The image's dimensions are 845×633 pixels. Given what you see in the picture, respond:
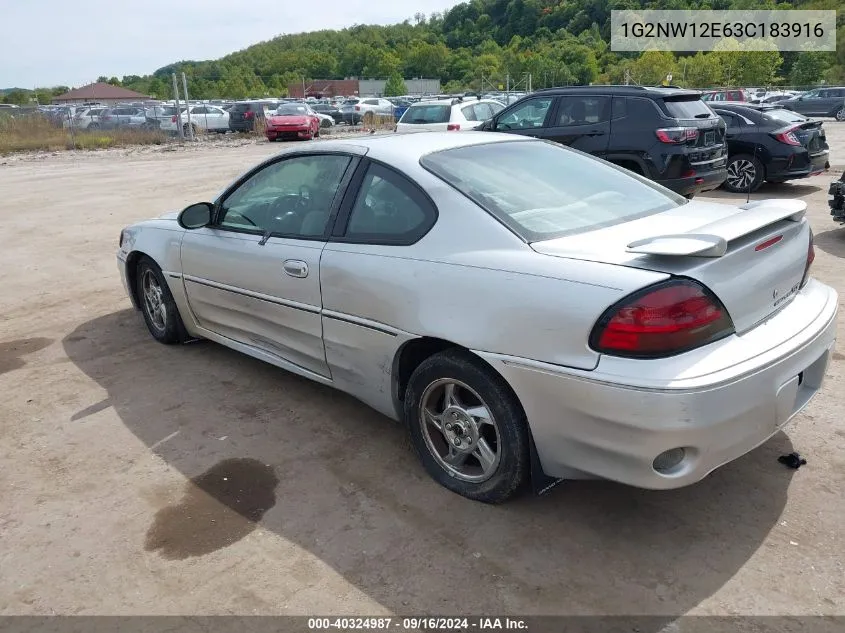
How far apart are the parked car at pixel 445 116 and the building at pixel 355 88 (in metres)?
63.7

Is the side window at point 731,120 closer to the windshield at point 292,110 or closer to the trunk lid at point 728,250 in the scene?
the trunk lid at point 728,250

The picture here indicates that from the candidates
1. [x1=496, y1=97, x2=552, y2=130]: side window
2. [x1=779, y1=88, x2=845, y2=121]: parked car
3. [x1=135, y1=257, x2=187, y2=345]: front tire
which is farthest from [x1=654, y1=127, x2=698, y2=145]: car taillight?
[x1=779, y1=88, x2=845, y2=121]: parked car

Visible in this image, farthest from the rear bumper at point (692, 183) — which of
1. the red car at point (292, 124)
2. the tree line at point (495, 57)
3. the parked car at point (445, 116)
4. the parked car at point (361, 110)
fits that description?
the tree line at point (495, 57)

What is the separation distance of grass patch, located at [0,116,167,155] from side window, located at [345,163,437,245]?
2682 cm

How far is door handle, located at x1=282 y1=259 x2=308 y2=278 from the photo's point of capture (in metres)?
3.58

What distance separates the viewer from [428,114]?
50.1 feet

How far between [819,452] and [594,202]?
5.37ft

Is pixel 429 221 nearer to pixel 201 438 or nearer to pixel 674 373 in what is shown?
pixel 674 373

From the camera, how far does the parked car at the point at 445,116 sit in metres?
14.7

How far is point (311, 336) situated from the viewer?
3666 mm

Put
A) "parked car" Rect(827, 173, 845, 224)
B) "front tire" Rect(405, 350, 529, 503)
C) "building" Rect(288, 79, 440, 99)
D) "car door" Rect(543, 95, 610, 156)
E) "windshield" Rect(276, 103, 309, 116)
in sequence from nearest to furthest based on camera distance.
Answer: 1. "front tire" Rect(405, 350, 529, 503)
2. "parked car" Rect(827, 173, 845, 224)
3. "car door" Rect(543, 95, 610, 156)
4. "windshield" Rect(276, 103, 309, 116)
5. "building" Rect(288, 79, 440, 99)

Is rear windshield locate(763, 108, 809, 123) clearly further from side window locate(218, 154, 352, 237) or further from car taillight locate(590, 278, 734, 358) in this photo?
car taillight locate(590, 278, 734, 358)

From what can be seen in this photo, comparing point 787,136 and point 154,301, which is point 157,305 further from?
point 787,136

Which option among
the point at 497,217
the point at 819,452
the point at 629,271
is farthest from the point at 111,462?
the point at 819,452
